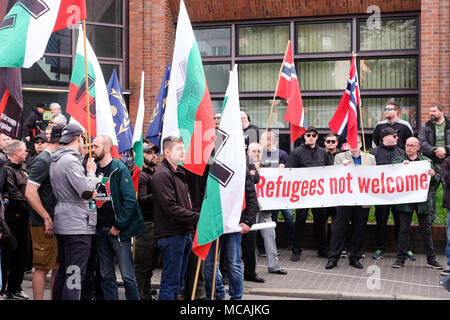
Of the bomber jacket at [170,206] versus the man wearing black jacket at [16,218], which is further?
the man wearing black jacket at [16,218]

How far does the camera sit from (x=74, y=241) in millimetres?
6539

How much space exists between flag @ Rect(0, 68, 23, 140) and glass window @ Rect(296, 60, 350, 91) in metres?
10.1

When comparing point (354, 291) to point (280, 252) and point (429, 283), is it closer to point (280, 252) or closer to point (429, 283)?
point (429, 283)

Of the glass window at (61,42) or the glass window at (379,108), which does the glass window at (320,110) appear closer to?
the glass window at (379,108)

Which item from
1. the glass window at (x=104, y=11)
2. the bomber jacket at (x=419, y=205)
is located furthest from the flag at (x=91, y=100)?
the glass window at (x=104, y=11)

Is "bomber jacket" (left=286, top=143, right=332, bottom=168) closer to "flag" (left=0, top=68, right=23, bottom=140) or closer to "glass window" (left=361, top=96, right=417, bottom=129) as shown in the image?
"glass window" (left=361, top=96, right=417, bottom=129)

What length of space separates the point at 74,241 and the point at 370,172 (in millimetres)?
5409

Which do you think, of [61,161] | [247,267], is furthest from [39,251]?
[247,267]

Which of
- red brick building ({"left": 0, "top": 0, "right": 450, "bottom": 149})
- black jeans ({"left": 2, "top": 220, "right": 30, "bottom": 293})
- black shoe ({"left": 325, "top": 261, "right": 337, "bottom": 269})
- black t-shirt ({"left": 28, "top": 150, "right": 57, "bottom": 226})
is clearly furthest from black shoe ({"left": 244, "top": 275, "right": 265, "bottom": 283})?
red brick building ({"left": 0, "top": 0, "right": 450, "bottom": 149})

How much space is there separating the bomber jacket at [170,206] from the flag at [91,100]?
1503 millimetres

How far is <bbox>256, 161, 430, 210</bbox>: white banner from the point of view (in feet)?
32.8

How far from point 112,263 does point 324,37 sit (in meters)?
10.2

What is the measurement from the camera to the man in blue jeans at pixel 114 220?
6719 millimetres

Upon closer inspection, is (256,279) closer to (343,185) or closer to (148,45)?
(343,185)
